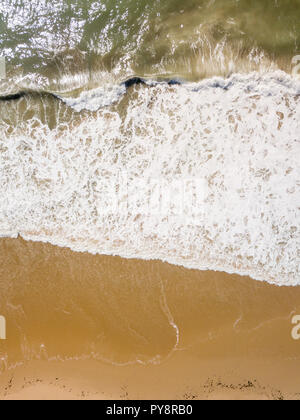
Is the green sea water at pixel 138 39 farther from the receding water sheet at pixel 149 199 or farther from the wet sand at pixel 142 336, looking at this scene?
the wet sand at pixel 142 336

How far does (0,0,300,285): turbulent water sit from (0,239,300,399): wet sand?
31cm

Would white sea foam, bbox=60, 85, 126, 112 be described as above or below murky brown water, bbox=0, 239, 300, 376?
above

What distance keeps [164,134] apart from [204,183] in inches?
27.4

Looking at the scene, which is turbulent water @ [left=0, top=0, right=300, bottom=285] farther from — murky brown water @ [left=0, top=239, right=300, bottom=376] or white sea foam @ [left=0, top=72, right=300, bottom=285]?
murky brown water @ [left=0, top=239, right=300, bottom=376]

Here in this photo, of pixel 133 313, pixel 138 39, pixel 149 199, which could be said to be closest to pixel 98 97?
pixel 138 39

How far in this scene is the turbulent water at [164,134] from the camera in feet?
9.96

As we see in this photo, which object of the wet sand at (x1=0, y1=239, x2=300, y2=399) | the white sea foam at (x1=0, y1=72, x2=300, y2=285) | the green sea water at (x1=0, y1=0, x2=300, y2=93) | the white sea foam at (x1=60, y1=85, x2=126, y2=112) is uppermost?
the green sea water at (x1=0, y1=0, x2=300, y2=93)

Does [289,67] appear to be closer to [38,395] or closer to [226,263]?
[226,263]

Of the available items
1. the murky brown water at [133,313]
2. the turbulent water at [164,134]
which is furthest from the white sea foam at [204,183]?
the murky brown water at [133,313]

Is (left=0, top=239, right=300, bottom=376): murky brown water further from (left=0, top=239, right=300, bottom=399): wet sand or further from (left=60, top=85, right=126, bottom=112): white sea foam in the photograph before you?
(left=60, top=85, right=126, bottom=112): white sea foam

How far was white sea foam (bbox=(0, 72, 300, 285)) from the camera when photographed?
120 inches

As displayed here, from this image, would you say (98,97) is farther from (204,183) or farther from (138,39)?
(204,183)

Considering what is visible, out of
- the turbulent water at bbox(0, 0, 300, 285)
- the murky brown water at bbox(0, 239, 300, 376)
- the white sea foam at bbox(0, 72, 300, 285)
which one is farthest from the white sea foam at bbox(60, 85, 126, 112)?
the murky brown water at bbox(0, 239, 300, 376)
